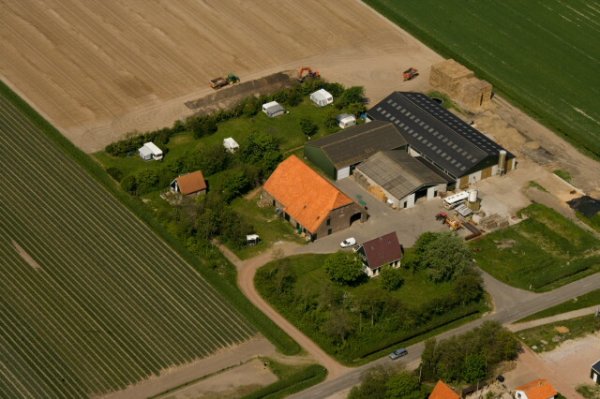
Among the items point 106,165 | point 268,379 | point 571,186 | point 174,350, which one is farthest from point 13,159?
point 571,186

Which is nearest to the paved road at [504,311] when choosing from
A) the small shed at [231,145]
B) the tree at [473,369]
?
the tree at [473,369]

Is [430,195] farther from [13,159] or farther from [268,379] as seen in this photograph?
[13,159]

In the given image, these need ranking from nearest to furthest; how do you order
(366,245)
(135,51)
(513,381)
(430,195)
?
(513,381)
(366,245)
(430,195)
(135,51)

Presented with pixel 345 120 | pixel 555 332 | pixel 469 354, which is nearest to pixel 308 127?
pixel 345 120

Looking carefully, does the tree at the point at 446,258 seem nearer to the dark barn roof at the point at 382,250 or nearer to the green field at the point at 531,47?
the dark barn roof at the point at 382,250

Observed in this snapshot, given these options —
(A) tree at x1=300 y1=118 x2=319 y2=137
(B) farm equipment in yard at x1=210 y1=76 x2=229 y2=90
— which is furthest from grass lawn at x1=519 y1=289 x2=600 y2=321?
(B) farm equipment in yard at x1=210 y1=76 x2=229 y2=90

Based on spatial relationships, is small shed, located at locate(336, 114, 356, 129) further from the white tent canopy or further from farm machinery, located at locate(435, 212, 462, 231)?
farm machinery, located at locate(435, 212, 462, 231)

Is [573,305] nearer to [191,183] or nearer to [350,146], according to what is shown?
[350,146]

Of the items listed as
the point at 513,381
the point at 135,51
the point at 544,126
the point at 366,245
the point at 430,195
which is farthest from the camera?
the point at 135,51
